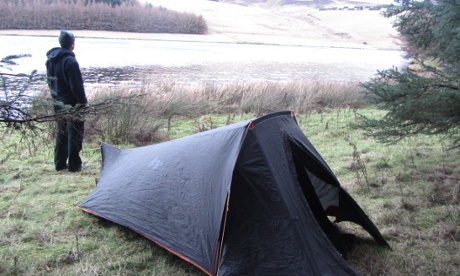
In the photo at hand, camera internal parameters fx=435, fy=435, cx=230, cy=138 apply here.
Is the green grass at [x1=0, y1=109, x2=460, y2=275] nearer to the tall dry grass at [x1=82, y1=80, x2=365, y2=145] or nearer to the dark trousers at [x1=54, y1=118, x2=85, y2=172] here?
the dark trousers at [x1=54, y1=118, x2=85, y2=172]

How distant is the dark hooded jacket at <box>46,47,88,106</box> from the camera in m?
6.45

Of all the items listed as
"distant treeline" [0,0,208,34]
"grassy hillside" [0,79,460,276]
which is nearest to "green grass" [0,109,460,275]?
"grassy hillside" [0,79,460,276]

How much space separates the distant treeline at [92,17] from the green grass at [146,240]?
39.8m

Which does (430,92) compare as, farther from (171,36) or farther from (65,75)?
(171,36)

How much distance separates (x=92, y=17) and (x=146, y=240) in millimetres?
50203

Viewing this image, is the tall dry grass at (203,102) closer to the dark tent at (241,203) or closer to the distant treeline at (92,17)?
the dark tent at (241,203)

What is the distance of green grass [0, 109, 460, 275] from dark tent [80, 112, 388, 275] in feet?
0.76

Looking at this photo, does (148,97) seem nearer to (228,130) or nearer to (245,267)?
(228,130)

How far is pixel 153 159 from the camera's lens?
5.05 meters

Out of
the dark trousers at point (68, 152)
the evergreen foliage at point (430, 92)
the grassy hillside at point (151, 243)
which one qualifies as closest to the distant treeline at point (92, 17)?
the grassy hillside at point (151, 243)

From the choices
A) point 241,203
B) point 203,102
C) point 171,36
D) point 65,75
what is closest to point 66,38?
point 65,75

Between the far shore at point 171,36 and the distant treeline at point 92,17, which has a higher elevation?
the distant treeline at point 92,17

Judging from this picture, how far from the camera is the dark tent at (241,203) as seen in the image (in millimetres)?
3787

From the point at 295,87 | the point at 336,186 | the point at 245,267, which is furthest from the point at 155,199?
the point at 295,87
